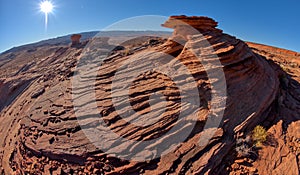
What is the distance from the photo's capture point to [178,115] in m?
7.68

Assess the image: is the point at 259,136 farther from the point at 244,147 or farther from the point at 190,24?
the point at 190,24

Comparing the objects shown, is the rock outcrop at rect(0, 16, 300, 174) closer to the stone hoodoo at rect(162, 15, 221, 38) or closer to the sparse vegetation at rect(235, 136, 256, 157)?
the stone hoodoo at rect(162, 15, 221, 38)

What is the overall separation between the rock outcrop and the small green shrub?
9.0 inches

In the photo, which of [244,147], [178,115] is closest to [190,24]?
[178,115]

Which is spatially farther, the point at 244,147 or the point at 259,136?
the point at 259,136

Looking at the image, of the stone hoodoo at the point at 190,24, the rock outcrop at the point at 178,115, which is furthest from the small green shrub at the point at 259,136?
the stone hoodoo at the point at 190,24

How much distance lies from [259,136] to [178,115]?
8.57 feet

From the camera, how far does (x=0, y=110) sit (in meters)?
17.6

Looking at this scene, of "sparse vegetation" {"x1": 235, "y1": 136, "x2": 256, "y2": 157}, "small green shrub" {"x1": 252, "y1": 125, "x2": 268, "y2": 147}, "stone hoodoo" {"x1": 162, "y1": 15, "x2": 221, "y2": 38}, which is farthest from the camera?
"stone hoodoo" {"x1": 162, "y1": 15, "x2": 221, "y2": 38}

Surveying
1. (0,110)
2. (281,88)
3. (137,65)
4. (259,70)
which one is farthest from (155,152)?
(0,110)

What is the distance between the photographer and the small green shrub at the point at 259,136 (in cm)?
705

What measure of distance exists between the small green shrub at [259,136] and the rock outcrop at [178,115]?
0.23m

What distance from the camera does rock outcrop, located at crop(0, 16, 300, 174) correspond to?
22.5ft

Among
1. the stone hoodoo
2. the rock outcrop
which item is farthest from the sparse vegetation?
the stone hoodoo
